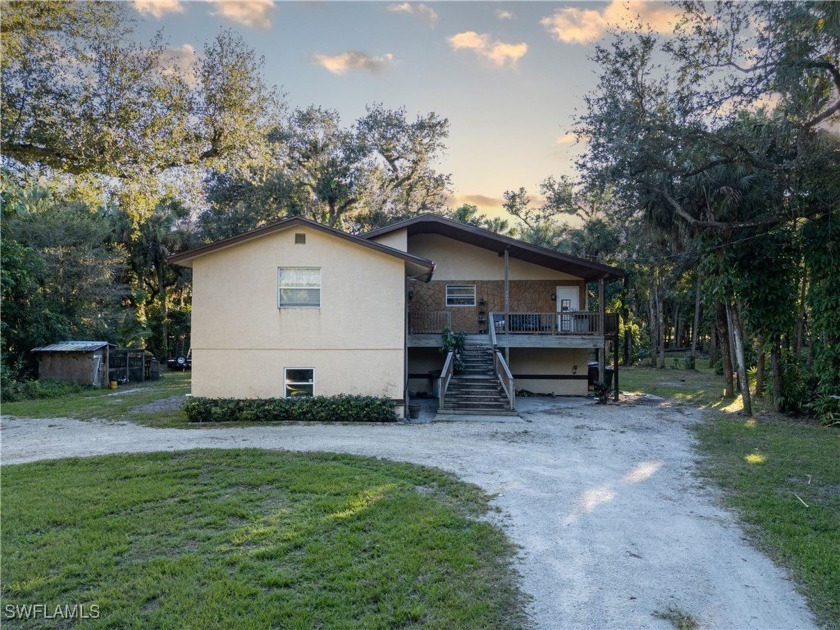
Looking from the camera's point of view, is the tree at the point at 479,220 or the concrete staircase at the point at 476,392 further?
the tree at the point at 479,220

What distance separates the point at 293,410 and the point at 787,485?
10803 millimetres

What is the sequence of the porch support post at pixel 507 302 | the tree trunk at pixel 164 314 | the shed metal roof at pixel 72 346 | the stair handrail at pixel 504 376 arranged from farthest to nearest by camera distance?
1. the tree trunk at pixel 164 314
2. the shed metal roof at pixel 72 346
3. the porch support post at pixel 507 302
4. the stair handrail at pixel 504 376

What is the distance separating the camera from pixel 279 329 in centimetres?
1409

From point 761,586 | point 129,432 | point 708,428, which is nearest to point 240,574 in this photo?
point 761,586

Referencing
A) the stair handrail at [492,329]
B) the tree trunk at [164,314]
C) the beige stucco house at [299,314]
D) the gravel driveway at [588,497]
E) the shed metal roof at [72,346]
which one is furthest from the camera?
the tree trunk at [164,314]

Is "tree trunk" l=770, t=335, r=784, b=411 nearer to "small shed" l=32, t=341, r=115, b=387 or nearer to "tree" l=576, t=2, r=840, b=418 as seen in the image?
"tree" l=576, t=2, r=840, b=418

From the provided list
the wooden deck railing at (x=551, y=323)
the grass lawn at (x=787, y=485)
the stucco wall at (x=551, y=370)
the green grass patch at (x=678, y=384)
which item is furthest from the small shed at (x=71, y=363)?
the grass lawn at (x=787, y=485)

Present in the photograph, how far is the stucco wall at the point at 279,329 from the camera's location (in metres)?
14.1

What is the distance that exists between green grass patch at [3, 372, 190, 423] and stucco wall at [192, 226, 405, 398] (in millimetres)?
2369

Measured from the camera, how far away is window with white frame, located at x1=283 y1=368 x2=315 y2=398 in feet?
46.3

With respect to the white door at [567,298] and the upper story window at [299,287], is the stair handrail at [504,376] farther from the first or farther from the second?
the upper story window at [299,287]

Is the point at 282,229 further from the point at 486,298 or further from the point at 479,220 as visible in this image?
the point at 479,220

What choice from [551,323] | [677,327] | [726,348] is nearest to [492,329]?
[551,323]

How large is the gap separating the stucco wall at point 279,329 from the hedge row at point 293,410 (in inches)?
19.4
